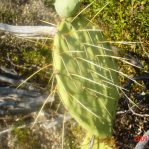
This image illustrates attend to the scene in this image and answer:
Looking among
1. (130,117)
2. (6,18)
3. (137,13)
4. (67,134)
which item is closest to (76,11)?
(130,117)

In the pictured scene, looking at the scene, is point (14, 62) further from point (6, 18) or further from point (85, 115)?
point (85, 115)

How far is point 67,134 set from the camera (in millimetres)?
4047

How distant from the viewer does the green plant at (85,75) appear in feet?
6.60

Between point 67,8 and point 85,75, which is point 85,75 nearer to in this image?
point 85,75

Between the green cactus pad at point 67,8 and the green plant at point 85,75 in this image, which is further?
the green cactus pad at point 67,8

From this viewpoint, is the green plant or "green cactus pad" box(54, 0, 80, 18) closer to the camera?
the green plant

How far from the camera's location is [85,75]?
6.98 feet

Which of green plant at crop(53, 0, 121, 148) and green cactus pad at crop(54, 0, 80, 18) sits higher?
green cactus pad at crop(54, 0, 80, 18)

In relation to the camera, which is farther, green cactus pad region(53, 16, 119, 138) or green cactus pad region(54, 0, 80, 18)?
green cactus pad region(54, 0, 80, 18)

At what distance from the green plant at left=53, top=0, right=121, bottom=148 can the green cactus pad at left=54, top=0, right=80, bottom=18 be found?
0.06ft

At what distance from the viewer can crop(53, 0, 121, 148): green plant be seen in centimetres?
201

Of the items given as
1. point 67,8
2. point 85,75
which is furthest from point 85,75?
point 67,8

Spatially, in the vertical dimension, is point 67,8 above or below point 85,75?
above

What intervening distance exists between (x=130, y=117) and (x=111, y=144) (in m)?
1.21
